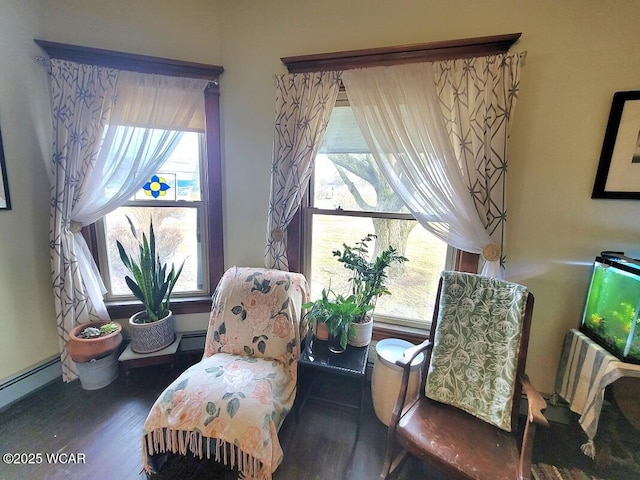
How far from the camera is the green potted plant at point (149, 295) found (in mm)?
1898

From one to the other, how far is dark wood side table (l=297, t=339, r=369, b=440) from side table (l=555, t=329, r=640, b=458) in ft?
3.70

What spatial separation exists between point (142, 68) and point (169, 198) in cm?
92

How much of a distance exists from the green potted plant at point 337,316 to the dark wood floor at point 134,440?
0.53m

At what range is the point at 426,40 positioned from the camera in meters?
1.62

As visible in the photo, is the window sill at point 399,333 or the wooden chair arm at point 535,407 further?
the window sill at point 399,333

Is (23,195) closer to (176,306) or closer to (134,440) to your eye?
(176,306)

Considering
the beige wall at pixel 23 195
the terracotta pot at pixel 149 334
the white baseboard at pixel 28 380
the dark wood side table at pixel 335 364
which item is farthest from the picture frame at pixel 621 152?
the white baseboard at pixel 28 380

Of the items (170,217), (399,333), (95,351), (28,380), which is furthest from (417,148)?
(28,380)

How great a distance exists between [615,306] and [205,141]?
8.97 feet

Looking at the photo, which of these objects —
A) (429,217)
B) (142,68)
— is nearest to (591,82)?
(429,217)

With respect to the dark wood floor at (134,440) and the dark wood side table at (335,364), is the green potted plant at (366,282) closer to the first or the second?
the dark wood side table at (335,364)

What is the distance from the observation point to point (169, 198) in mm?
2125

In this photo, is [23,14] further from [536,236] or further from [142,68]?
[536,236]

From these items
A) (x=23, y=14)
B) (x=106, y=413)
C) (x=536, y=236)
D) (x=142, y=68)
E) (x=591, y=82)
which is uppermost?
(x=23, y=14)
